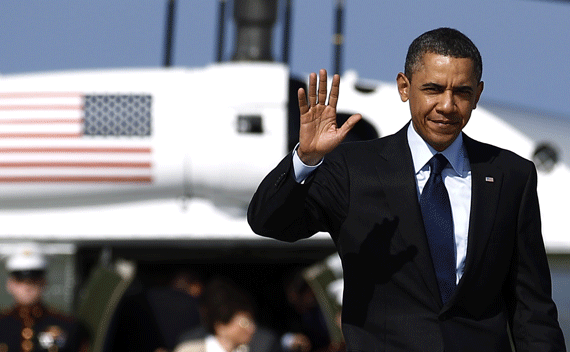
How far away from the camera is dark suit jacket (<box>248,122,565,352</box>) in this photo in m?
2.00

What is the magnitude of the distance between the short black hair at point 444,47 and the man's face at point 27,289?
179 inches

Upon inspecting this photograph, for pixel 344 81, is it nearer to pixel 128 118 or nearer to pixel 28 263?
pixel 128 118

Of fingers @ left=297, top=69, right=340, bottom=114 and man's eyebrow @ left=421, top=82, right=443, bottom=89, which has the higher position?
man's eyebrow @ left=421, top=82, right=443, bottom=89

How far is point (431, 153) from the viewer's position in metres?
2.12

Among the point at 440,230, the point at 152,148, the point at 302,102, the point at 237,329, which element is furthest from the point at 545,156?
the point at 302,102

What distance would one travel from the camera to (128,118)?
6879 mm

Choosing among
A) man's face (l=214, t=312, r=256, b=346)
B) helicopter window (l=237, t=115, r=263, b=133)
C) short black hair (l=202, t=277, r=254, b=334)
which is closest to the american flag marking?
helicopter window (l=237, t=115, r=263, b=133)

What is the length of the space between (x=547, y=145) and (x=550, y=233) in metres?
0.77

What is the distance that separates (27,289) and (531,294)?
15.3 ft

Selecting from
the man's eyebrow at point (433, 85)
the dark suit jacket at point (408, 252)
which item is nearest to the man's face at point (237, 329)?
Result: the dark suit jacket at point (408, 252)

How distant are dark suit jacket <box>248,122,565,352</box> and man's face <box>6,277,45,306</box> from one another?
4.32 meters

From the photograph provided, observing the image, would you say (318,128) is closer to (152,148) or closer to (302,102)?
(302,102)

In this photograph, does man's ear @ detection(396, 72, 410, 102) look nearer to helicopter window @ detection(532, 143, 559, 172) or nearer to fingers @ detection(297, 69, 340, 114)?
fingers @ detection(297, 69, 340, 114)

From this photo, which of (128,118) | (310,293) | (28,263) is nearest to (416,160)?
(28,263)
